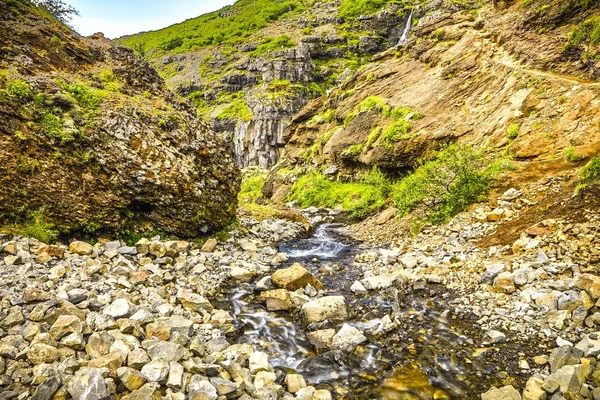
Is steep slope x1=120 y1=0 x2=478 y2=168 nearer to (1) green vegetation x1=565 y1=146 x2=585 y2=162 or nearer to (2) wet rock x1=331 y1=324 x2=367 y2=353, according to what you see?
(1) green vegetation x1=565 y1=146 x2=585 y2=162

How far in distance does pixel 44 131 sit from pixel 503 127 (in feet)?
67.5

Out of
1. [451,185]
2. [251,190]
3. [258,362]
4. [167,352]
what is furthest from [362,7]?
[167,352]

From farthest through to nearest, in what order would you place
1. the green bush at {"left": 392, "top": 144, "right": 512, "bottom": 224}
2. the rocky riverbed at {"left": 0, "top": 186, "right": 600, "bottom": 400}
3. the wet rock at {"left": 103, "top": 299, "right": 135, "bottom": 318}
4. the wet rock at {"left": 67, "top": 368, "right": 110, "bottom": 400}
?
the green bush at {"left": 392, "top": 144, "right": 512, "bottom": 224} → the wet rock at {"left": 103, "top": 299, "right": 135, "bottom": 318} → the rocky riverbed at {"left": 0, "top": 186, "right": 600, "bottom": 400} → the wet rock at {"left": 67, "top": 368, "right": 110, "bottom": 400}

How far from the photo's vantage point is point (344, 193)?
28.3 meters

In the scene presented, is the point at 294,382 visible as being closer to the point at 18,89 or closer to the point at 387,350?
the point at 387,350

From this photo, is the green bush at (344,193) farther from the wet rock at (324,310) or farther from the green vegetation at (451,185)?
the wet rock at (324,310)

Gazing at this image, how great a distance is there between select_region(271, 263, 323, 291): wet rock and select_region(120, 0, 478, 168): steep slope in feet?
182

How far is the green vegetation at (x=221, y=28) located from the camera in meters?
120

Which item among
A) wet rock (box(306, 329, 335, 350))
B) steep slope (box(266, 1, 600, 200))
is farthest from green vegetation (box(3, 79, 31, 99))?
steep slope (box(266, 1, 600, 200))

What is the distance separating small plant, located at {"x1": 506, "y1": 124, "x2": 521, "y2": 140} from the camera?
52.5ft

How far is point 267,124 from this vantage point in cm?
6525

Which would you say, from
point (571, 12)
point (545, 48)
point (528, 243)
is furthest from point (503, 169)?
point (571, 12)

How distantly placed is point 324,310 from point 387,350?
6.05 ft

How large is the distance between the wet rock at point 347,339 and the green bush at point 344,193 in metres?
15.1
